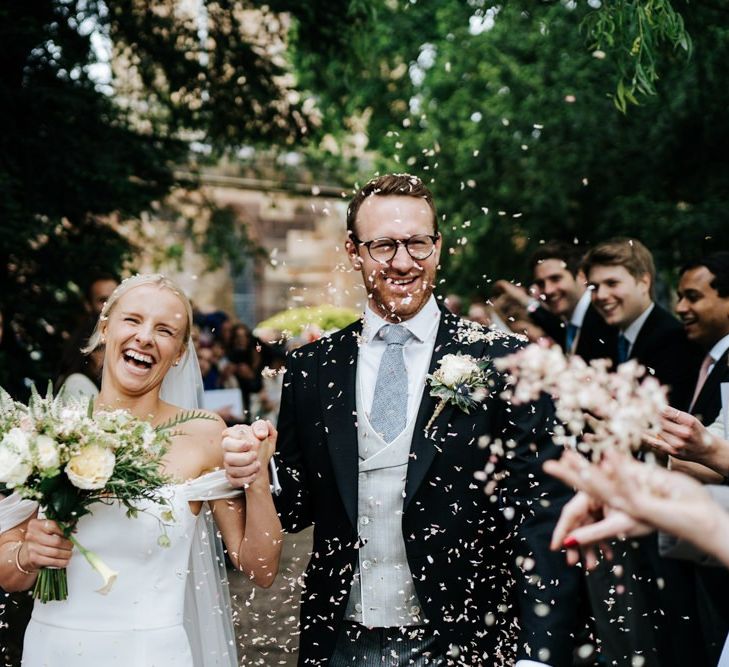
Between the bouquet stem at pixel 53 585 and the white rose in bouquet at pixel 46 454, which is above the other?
the white rose in bouquet at pixel 46 454

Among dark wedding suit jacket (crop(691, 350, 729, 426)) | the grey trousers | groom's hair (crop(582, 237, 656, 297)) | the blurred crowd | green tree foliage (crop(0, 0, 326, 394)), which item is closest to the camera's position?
the grey trousers

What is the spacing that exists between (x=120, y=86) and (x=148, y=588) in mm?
8048

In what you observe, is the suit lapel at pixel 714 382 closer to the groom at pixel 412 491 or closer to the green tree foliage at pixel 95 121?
the groom at pixel 412 491

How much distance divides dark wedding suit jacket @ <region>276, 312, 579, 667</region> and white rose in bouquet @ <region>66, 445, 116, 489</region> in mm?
731

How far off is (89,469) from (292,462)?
77 cm

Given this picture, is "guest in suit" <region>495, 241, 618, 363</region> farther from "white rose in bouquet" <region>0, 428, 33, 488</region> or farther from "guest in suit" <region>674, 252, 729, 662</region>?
"white rose in bouquet" <region>0, 428, 33, 488</region>

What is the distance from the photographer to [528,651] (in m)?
3.07

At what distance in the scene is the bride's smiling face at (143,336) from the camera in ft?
11.7

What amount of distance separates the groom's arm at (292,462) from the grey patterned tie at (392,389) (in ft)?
1.04

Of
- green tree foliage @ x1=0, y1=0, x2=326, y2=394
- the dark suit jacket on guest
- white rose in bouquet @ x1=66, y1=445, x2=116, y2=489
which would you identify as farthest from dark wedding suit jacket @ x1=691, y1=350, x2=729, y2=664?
green tree foliage @ x1=0, y1=0, x2=326, y2=394

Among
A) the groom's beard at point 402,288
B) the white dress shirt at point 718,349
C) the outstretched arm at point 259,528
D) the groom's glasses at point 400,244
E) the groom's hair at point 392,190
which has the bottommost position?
the outstretched arm at point 259,528

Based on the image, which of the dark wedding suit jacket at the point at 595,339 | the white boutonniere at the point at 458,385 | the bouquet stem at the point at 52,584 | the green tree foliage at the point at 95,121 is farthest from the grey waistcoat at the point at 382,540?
the green tree foliage at the point at 95,121

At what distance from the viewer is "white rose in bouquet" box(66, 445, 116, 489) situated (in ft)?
10.2

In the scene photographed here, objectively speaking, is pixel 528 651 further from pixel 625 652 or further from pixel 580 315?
pixel 580 315
